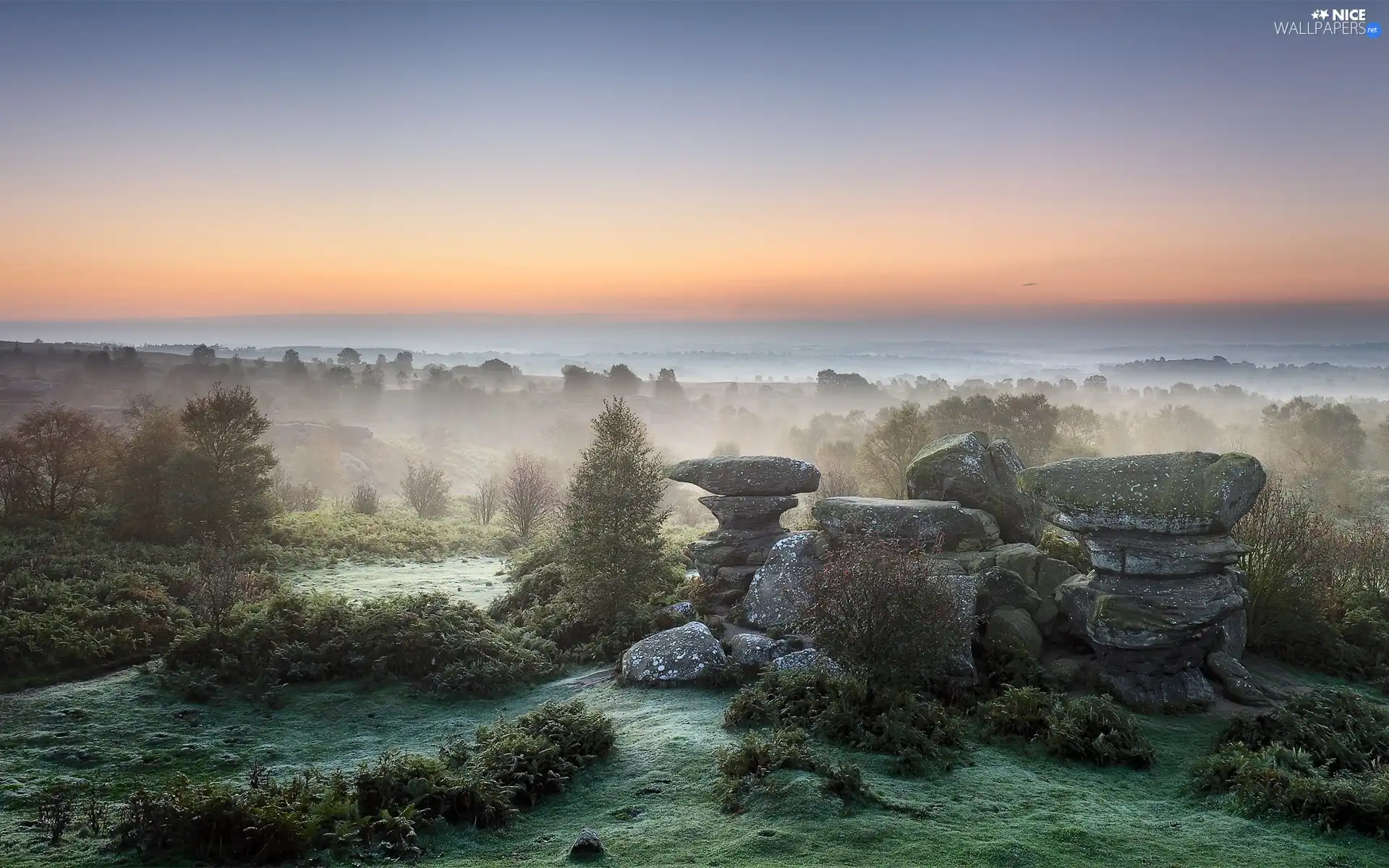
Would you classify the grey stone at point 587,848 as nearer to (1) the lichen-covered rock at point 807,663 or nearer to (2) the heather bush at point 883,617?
(2) the heather bush at point 883,617

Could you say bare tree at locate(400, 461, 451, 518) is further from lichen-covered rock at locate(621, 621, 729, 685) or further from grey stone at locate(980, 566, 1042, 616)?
grey stone at locate(980, 566, 1042, 616)

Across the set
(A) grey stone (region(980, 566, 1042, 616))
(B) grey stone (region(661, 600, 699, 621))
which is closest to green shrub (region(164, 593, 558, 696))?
(B) grey stone (region(661, 600, 699, 621))

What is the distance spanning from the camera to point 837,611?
14438 mm

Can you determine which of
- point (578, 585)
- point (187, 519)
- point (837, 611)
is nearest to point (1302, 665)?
point (837, 611)

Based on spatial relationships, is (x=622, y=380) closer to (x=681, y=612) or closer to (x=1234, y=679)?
(x=681, y=612)

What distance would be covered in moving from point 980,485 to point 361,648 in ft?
55.1

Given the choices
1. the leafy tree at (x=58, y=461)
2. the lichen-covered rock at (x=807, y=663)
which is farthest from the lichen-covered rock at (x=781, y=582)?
the leafy tree at (x=58, y=461)

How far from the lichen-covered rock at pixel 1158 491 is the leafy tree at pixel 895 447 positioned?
26.0 meters

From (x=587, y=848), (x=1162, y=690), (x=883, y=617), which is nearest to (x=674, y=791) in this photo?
(x=587, y=848)

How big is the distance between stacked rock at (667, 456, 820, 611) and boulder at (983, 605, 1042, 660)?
6739 mm

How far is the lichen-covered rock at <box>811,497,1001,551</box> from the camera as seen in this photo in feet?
66.7

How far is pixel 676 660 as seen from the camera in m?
18.1

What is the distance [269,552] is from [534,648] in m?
15.2

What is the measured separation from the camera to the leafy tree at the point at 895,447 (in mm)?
45281
